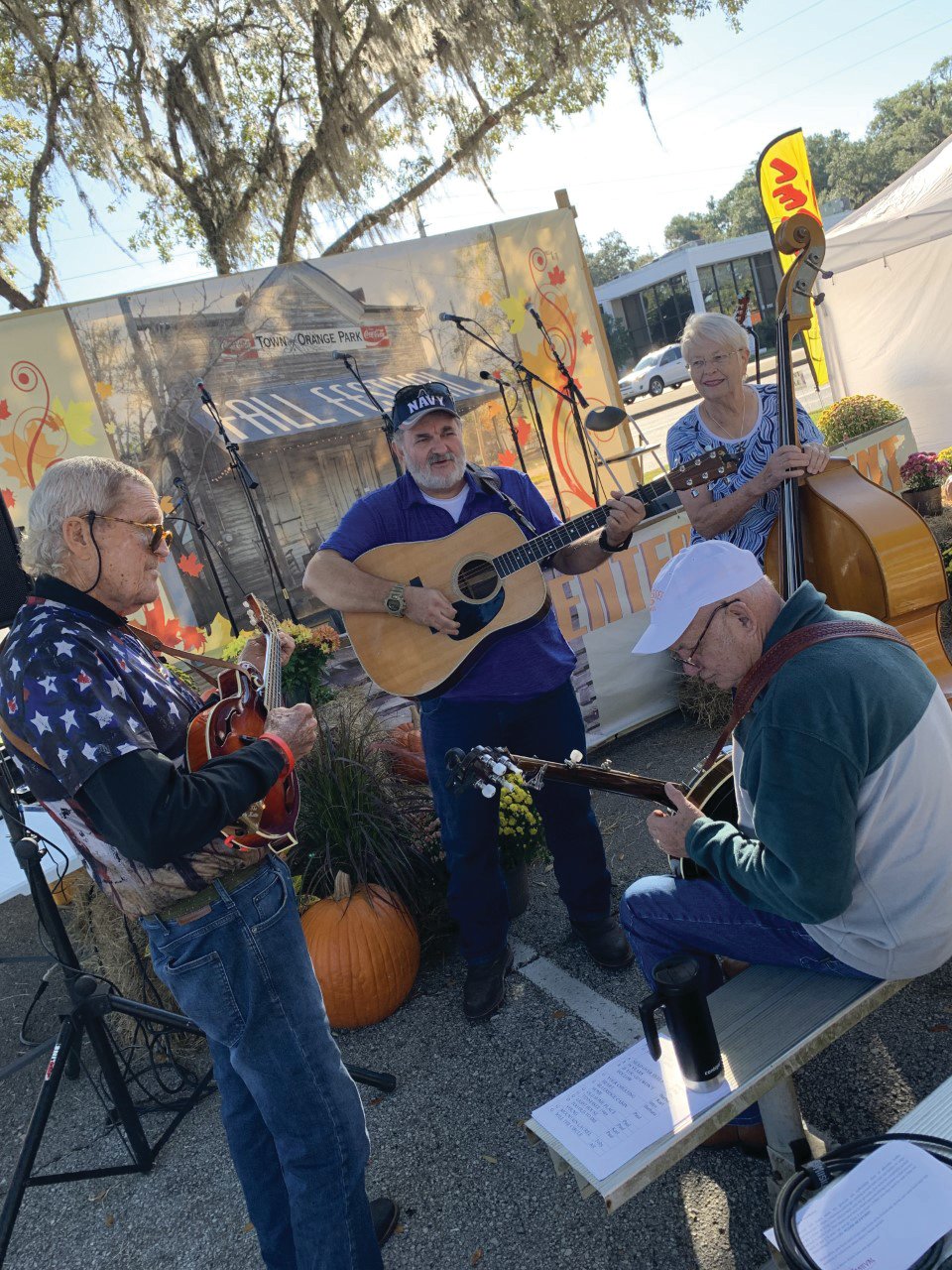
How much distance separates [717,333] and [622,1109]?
2752 mm

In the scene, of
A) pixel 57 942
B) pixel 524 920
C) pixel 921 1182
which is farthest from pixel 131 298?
pixel 921 1182

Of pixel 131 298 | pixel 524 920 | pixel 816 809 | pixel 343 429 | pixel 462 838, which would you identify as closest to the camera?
pixel 816 809

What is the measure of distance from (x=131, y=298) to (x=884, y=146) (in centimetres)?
9005

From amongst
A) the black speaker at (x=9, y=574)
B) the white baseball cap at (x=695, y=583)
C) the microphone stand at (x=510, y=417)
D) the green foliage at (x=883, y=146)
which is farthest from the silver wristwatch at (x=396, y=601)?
the green foliage at (x=883, y=146)

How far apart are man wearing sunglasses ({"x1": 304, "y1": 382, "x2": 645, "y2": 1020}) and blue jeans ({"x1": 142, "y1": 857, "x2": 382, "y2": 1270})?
1.25 meters

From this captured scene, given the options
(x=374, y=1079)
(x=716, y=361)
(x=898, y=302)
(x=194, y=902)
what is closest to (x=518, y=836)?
(x=374, y=1079)

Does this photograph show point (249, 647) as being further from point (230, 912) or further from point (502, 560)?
point (502, 560)

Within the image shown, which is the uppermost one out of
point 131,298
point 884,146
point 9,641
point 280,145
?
point 884,146

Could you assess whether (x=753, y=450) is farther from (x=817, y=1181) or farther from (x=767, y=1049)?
(x=817, y=1181)

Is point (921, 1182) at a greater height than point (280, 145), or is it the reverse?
point (280, 145)

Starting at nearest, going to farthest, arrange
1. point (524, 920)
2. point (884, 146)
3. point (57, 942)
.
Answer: point (57, 942), point (524, 920), point (884, 146)

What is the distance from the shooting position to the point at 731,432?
136 inches

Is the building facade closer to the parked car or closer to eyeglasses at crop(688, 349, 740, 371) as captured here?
the parked car

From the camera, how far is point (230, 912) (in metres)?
1.90
